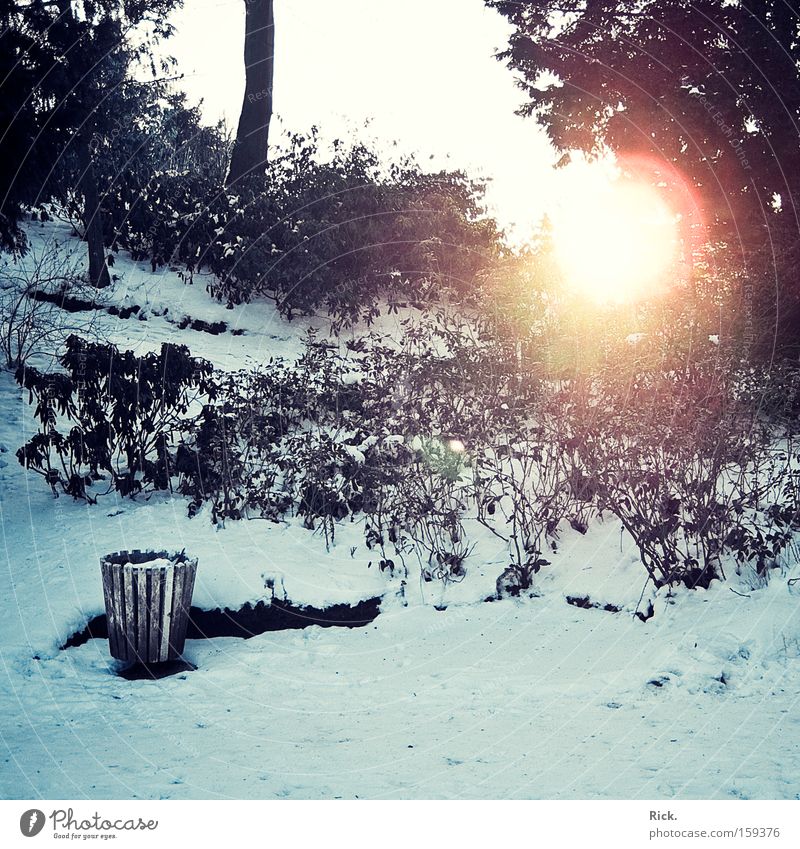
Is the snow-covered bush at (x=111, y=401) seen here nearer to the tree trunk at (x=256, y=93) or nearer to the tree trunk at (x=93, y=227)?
the tree trunk at (x=93, y=227)

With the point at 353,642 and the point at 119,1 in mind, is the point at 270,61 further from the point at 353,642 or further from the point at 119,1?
the point at 353,642

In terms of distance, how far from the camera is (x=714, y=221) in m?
9.77

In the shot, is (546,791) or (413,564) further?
(413,564)

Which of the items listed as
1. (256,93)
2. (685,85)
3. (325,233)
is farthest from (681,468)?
(256,93)

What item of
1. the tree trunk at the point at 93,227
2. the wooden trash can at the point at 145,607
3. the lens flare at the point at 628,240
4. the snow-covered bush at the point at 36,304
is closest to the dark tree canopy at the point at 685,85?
the lens flare at the point at 628,240

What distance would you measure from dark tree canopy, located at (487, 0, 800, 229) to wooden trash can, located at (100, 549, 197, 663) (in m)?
7.75

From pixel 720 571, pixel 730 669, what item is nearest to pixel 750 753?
pixel 730 669

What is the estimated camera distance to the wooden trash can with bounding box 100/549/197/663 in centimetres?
492

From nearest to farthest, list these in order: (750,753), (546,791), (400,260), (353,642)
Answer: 1. (546,791)
2. (750,753)
3. (353,642)
4. (400,260)

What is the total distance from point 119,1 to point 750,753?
12.1 meters

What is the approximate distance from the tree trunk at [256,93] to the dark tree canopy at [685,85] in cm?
530

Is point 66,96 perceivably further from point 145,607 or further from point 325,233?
point 145,607

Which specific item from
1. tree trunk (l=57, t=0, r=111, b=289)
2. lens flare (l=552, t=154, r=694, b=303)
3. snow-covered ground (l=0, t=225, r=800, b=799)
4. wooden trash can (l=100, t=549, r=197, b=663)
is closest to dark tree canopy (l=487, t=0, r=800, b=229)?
lens flare (l=552, t=154, r=694, b=303)

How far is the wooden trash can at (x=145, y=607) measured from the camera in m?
4.92
